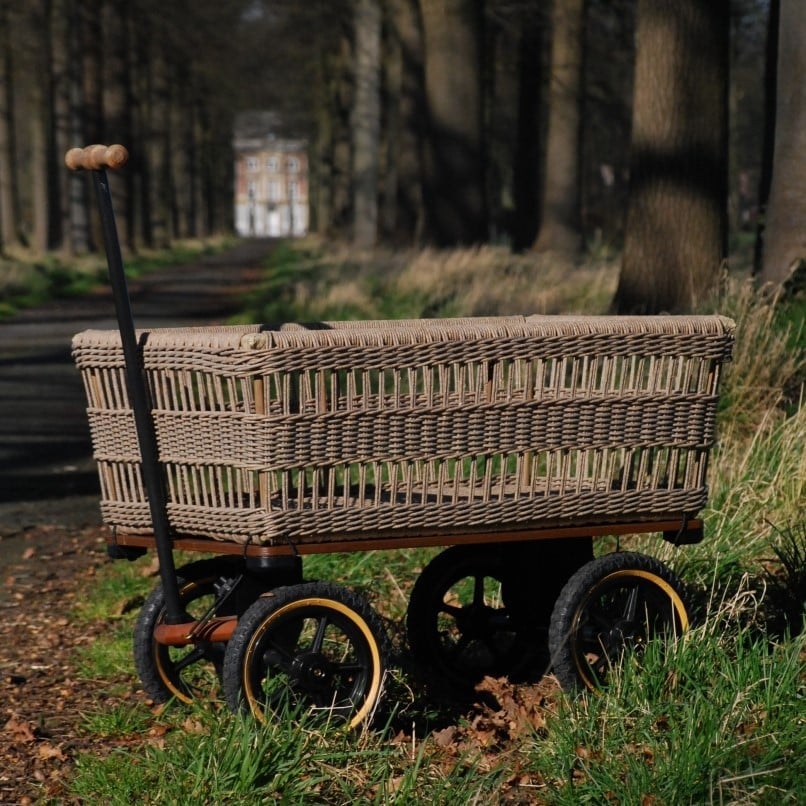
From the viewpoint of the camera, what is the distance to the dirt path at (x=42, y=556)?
174 inches

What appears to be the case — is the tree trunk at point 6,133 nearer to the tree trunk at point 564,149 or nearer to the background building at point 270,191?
the tree trunk at point 564,149

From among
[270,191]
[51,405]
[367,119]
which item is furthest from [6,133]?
[270,191]

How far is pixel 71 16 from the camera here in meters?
32.8

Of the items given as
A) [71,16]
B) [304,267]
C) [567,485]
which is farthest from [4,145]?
[567,485]

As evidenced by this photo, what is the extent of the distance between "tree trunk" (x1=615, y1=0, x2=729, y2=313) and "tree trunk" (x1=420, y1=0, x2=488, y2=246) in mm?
9104

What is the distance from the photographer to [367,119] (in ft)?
100

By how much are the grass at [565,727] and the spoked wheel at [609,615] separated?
10 centimetres

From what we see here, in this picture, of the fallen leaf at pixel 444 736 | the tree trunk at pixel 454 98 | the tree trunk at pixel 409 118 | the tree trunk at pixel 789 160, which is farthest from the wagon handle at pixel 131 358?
the tree trunk at pixel 409 118

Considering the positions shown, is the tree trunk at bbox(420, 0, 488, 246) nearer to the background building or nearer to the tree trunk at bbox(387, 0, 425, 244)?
the tree trunk at bbox(387, 0, 425, 244)

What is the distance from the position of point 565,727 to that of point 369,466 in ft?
3.05

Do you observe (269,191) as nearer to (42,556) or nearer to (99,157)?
(42,556)

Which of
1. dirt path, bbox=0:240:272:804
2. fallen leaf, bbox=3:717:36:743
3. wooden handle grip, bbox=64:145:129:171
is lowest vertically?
dirt path, bbox=0:240:272:804

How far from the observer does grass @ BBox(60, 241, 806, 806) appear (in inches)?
146

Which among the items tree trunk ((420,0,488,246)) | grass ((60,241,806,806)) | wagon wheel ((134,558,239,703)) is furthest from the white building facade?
wagon wheel ((134,558,239,703))
